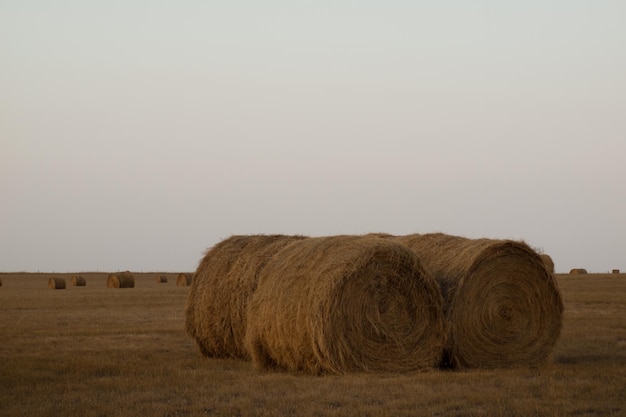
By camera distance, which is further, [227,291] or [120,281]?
[120,281]

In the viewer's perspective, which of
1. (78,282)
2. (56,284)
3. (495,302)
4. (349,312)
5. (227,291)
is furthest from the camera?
(78,282)

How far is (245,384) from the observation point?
10203mm

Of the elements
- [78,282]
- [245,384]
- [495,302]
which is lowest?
[78,282]

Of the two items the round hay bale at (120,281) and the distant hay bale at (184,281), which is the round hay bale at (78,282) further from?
the distant hay bale at (184,281)

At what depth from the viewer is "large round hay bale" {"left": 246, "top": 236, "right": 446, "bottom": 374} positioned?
1138cm

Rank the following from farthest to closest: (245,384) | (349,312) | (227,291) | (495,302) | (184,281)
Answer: (184,281) → (227,291) → (495,302) → (349,312) → (245,384)

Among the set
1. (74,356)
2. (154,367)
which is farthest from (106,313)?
(154,367)

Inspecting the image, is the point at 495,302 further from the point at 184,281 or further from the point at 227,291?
the point at 184,281

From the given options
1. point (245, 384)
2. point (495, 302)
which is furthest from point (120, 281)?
point (245, 384)

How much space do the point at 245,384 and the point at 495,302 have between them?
171 inches

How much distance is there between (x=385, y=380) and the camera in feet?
34.5

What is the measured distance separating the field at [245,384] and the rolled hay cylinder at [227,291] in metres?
0.40

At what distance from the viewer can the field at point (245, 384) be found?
333 inches

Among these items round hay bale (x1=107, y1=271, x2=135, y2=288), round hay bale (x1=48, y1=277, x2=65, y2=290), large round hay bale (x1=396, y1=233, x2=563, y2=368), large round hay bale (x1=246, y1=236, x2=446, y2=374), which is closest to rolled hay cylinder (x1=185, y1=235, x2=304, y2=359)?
large round hay bale (x1=246, y1=236, x2=446, y2=374)
